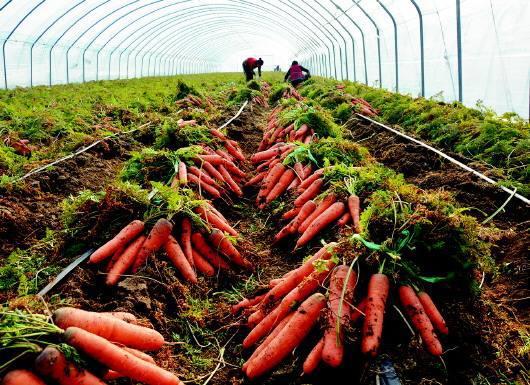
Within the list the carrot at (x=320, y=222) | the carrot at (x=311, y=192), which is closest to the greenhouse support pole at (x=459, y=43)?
the carrot at (x=311, y=192)

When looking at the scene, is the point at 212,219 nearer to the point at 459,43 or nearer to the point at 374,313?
the point at 374,313

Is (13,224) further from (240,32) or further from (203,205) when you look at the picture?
(240,32)

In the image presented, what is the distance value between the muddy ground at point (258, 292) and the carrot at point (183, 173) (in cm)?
69

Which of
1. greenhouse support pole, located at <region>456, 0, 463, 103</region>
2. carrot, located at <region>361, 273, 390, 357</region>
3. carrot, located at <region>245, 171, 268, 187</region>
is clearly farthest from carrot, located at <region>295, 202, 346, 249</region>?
greenhouse support pole, located at <region>456, 0, 463, 103</region>

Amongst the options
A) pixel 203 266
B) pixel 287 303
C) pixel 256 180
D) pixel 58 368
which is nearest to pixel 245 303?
pixel 287 303

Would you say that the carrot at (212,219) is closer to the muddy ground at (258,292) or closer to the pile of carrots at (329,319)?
the muddy ground at (258,292)

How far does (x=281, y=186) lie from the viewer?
5.63 metres

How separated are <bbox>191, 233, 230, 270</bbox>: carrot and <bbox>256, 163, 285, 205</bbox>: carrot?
5.36ft

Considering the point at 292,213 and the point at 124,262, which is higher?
the point at 292,213

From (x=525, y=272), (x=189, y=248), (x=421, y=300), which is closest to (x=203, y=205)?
(x=189, y=248)

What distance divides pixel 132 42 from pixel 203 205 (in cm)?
2490

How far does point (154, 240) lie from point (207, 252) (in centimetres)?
55

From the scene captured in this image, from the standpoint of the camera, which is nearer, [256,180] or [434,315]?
[434,315]

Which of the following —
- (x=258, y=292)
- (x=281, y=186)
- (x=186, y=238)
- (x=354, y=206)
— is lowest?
(x=258, y=292)
